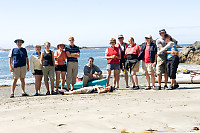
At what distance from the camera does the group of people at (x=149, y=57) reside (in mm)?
8055

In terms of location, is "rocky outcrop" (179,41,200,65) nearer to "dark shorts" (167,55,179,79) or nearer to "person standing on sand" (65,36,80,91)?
"dark shorts" (167,55,179,79)

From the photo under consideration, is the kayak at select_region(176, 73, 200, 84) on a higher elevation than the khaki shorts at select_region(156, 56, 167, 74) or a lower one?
lower

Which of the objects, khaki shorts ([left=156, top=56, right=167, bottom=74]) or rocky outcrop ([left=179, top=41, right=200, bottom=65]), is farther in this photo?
rocky outcrop ([left=179, top=41, right=200, bottom=65])

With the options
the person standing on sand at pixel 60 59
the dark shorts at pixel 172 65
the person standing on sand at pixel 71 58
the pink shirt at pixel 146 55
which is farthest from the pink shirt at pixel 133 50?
the person standing on sand at pixel 60 59

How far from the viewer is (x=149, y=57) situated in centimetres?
827

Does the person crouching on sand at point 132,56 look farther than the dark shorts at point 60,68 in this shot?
Yes

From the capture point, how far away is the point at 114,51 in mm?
8867

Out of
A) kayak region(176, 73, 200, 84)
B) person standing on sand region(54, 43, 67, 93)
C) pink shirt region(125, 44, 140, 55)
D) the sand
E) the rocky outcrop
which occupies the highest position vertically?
the rocky outcrop

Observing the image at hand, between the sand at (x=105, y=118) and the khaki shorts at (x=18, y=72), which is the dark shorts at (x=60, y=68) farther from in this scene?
the sand at (x=105, y=118)

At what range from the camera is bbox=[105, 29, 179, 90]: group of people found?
8055 mm

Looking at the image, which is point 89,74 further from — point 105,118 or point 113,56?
point 105,118

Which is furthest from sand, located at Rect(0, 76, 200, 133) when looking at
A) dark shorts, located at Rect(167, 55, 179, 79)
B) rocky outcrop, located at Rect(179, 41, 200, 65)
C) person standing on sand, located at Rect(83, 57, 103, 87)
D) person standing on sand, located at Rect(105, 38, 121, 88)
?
rocky outcrop, located at Rect(179, 41, 200, 65)

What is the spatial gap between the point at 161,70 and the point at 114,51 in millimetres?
1718

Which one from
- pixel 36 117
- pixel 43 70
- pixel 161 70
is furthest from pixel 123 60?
pixel 36 117
